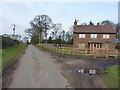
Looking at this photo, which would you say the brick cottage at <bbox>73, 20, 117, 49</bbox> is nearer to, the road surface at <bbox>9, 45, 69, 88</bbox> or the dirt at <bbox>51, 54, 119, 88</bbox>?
the dirt at <bbox>51, 54, 119, 88</bbox>

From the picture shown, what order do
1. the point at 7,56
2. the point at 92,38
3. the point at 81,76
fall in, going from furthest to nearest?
the point at 92,38 < the point at 7,56 < the point at 81,76

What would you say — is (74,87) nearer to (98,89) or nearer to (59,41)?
(98,89)

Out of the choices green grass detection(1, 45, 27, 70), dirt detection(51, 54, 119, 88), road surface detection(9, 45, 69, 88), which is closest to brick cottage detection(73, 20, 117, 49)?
green grass detection(1, 45, 27, 70)

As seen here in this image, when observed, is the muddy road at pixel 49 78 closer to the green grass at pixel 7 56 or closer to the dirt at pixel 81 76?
the dirt at pixel 81 76

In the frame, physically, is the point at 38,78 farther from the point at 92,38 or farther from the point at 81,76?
the point at 92,38

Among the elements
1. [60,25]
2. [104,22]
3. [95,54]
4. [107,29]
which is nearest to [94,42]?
[107,29]

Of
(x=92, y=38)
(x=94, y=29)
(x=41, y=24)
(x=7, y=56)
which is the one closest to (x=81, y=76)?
(x=7, y=56)

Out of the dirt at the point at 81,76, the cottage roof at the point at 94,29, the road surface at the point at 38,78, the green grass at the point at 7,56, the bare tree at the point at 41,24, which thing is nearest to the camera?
the road surface at the point at 38,78

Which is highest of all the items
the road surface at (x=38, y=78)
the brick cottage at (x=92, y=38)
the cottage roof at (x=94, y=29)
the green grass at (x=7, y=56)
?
the cottage roof at (x=94, y=29)

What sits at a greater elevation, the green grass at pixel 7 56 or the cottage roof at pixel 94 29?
the cottage roof at pixel 94 29

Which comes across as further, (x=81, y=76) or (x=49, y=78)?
(x=81, y=76)

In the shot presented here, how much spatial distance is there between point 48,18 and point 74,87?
167 feet

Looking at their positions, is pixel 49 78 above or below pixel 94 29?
below

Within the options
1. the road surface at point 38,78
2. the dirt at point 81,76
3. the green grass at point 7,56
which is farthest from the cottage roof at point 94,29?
the road surface at point 38,78
